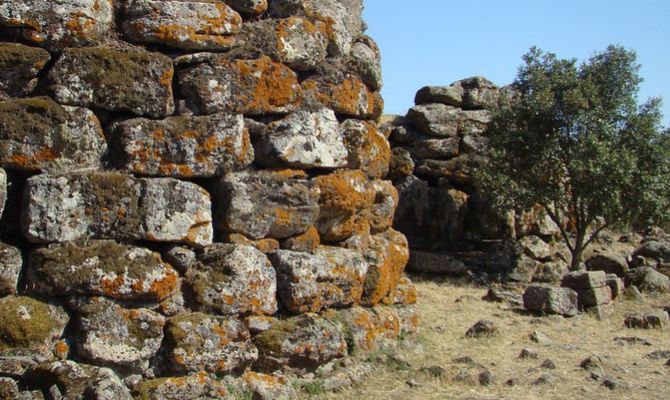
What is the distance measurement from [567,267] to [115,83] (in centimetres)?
1378

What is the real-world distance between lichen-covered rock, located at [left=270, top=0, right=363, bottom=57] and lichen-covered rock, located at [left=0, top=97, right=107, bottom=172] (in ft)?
7.77

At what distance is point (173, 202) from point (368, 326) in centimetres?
236

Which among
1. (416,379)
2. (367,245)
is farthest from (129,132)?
(416,379)

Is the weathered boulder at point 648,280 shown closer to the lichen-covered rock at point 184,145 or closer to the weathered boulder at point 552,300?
the weathered boulder at point 552,300

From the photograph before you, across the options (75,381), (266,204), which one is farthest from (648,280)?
(75,381)

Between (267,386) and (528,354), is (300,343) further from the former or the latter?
(528,354)

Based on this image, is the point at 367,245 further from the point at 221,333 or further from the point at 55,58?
the point at 55,58

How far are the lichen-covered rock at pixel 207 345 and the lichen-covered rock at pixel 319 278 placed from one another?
0.61 meters

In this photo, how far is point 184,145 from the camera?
264 inches

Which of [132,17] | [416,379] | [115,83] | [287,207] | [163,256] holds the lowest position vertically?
[416,379]

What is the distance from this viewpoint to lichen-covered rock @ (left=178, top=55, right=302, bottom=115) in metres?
6.96

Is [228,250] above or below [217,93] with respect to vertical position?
below

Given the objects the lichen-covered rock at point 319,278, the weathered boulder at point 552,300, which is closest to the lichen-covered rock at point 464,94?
the weathered boulder at point 552,300

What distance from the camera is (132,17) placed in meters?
6.86
